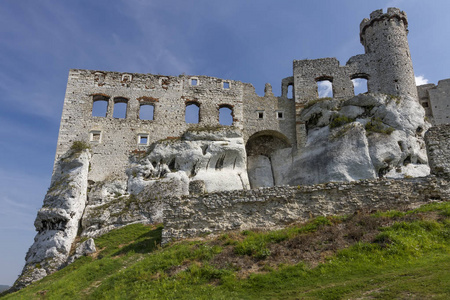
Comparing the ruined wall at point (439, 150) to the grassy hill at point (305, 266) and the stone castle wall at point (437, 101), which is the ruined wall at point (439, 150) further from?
the stone castle wall at point (437, 101)

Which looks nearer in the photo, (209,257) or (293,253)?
(293,253)

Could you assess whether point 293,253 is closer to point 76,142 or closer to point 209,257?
point 209,257

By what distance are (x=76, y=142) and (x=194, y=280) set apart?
18923 millimetres

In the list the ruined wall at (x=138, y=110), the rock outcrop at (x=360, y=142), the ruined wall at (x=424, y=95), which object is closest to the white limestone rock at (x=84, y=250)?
the ruined wall at (x=138, y=110)

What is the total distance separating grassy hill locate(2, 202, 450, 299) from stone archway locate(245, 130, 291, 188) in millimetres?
14581

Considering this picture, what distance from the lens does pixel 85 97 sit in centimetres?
2820

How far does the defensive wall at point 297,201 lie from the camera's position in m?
14.4

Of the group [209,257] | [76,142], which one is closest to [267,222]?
[209,257]

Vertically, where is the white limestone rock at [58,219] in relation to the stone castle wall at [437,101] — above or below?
below

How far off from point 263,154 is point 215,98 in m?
6.08

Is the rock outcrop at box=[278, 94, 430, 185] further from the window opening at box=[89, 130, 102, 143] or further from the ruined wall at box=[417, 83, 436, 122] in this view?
the window opening at box=[89, 130, 102, 143]

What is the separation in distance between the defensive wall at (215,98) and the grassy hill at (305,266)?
14242 millimetres

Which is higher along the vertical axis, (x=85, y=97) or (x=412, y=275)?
(x=85, y=97)

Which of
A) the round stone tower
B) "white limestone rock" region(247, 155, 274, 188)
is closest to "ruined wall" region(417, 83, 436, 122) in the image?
the round stone tower
